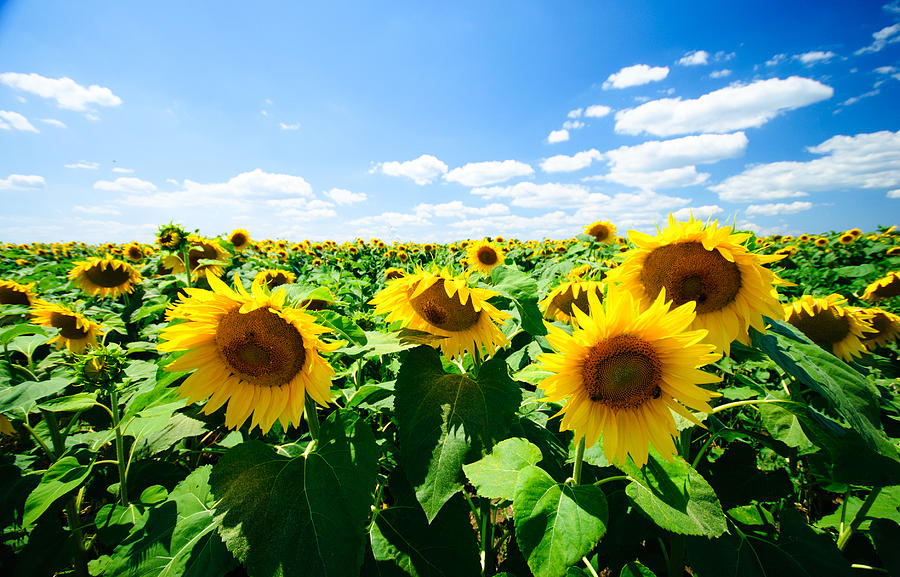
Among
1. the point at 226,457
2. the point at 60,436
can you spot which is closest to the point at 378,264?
the point at 60,436

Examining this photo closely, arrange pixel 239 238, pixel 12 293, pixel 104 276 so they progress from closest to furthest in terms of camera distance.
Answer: pixel 12 293, pixel 104 276, pixel 239 238

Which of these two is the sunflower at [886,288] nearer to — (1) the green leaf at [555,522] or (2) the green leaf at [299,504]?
(1) the green leaf at [555,522]

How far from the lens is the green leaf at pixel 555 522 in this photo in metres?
1.12

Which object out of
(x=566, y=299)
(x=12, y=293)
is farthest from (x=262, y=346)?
(x=12, y=293)

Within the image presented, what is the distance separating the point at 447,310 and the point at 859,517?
224cm

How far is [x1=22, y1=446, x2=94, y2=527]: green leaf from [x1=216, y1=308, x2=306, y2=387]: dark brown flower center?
1071 mm

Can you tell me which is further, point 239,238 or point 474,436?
point 239,238

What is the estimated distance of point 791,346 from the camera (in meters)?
1.51

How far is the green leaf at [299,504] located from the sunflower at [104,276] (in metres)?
4.88

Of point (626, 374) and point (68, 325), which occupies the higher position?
point (626, 374)

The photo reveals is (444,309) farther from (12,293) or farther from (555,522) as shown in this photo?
(12,293)

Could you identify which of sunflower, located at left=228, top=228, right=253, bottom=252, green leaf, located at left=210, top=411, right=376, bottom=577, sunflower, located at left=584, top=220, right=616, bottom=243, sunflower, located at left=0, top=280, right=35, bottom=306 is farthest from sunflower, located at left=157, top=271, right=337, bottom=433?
sunflower, located at left=584, top=220, right=616, bottom=243

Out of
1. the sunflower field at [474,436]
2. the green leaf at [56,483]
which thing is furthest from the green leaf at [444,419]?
the green leaf at [56,483]

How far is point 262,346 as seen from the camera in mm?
1416
